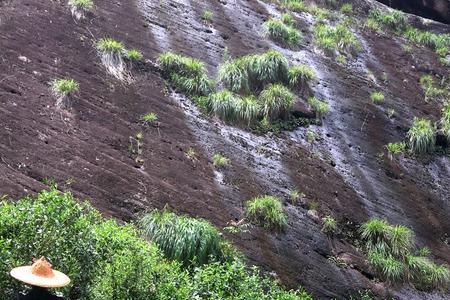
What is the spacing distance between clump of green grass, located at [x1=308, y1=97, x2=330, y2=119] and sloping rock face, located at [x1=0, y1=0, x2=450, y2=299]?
0.81ft

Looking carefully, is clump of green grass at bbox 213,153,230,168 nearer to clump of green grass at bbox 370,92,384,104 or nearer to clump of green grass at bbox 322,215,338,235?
clump of green grass at bbox 322,215,338,235

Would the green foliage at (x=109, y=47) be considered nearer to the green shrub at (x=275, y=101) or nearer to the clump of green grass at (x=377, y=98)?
the green shrub at (x=275, y=101)

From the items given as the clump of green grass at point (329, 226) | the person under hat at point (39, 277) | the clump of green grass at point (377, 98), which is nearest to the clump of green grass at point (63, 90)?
the clump of green grass at point (329, 226)

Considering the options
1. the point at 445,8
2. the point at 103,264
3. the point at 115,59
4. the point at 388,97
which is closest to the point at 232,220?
the point at 103,264

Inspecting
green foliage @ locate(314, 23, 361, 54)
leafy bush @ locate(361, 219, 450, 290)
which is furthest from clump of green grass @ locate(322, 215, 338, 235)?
green foliage @ locate(314, 23, 361, 54)

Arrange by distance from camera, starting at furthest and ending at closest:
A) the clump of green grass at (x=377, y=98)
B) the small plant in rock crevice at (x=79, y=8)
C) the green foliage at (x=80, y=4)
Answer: the clump of green grass at (x=377, y=98) → the green foliage at (x=80, y=4) → the small plant in rock crevice at (x=79, y=8)

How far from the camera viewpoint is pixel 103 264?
7281 mm

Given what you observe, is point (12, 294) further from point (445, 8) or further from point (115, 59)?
point (445, 8)

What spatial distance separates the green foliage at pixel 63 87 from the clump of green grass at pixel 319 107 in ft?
18.4

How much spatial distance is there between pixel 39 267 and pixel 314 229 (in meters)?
6.29

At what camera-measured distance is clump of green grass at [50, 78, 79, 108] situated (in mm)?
10883

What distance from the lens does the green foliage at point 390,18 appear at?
739 inches

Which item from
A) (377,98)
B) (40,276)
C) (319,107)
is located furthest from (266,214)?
(377,98)

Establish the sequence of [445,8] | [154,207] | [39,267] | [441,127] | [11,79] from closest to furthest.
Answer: [39,267] < [154,207] < [11,79] < [441,127] < [445,8]
